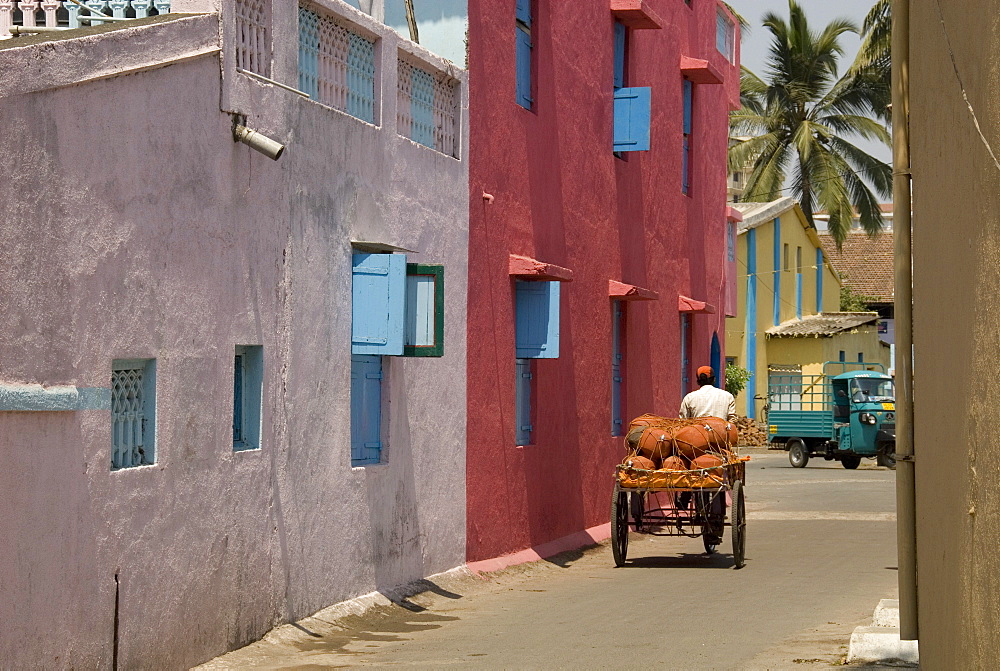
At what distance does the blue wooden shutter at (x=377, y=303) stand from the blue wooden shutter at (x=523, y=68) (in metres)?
4.83

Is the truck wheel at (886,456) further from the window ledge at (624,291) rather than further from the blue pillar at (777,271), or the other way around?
the window ledge at (624,291)

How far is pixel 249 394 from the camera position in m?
10.0

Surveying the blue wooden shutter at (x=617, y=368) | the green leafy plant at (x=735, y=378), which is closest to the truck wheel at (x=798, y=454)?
the green leafy plant at (x=735, y=378)

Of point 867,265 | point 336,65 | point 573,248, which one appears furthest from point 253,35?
point 867,265

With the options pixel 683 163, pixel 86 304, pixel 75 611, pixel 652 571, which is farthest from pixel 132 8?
pixel 683 163

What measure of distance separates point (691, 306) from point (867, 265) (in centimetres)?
3783

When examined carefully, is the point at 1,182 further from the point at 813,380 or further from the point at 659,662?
the point at 813,380

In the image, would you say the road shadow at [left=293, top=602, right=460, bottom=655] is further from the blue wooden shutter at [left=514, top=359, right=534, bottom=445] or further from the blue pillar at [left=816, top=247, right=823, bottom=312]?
the blue pillar at [left=816, top=247, right=823, bottom=312]

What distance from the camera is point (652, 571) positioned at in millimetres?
14938

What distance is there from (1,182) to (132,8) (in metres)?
2.71

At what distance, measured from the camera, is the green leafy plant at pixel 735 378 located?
3962 centimetres

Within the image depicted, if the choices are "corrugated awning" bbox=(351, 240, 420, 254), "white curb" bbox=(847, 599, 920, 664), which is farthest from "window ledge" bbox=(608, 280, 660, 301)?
"white curb" bbox=(847, 599, 920, 664)

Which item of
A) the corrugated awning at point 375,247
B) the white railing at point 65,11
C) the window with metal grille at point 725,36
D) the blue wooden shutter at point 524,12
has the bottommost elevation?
the corrugated awning at point 375,247

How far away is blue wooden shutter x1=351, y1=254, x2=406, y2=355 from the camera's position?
11.6 m
